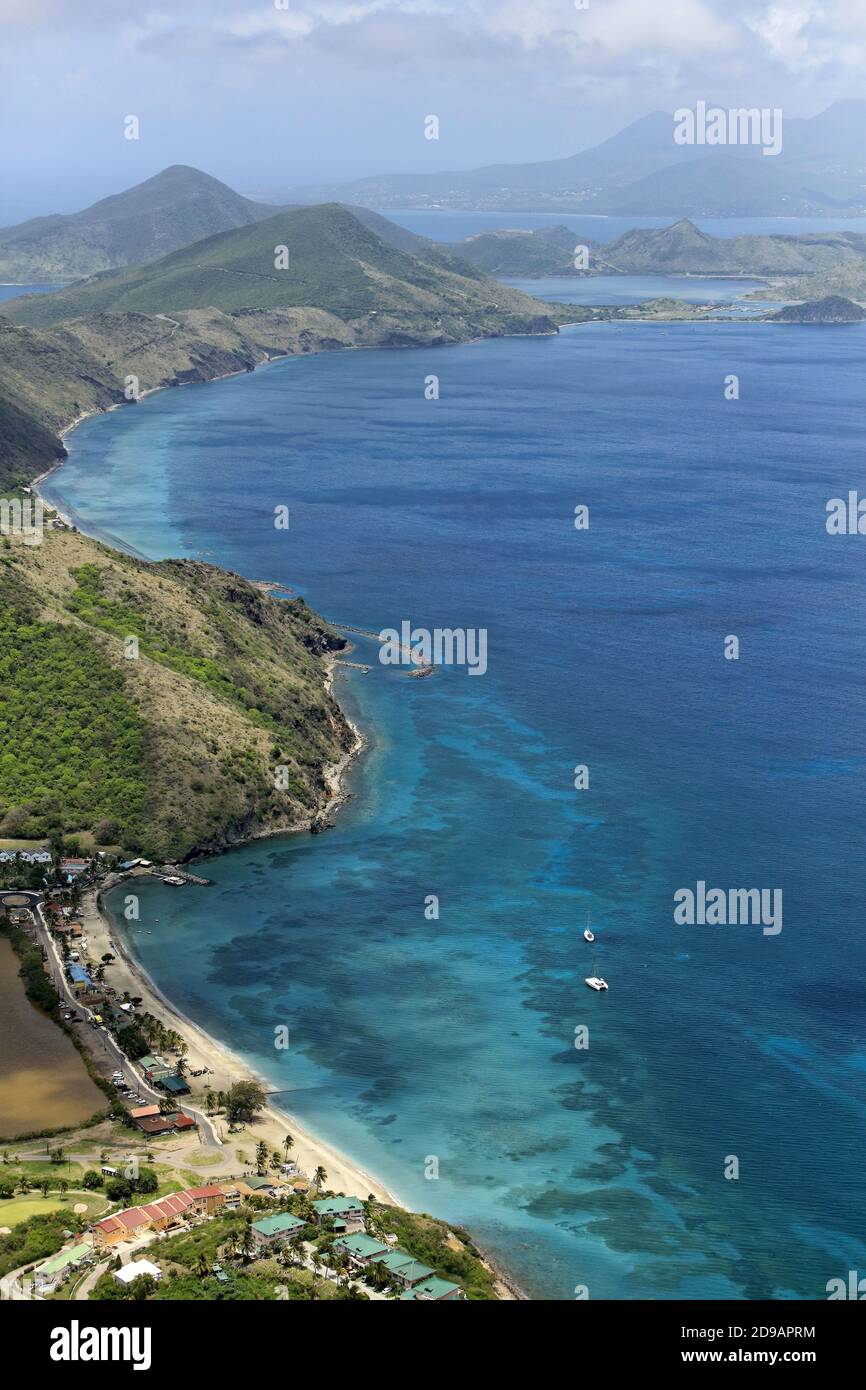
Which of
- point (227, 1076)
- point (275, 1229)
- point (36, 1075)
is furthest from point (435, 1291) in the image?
point (36, 1075)

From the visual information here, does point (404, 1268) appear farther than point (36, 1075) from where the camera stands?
No

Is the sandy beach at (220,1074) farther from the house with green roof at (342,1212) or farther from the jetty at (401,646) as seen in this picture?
the jetty at (401,646)

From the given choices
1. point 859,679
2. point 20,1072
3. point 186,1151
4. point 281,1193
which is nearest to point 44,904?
point 20,1072

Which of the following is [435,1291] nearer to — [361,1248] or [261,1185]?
[361,1248]

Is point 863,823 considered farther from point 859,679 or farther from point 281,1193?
point 281,1193

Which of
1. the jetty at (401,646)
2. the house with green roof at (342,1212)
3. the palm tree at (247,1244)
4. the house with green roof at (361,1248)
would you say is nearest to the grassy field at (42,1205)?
the palm tree at (247,1244)
